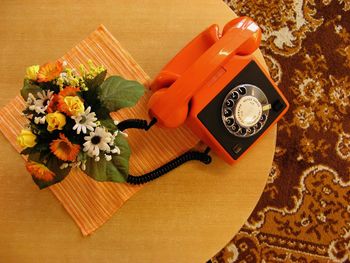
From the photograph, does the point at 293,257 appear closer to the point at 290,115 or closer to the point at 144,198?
the point at 290,115

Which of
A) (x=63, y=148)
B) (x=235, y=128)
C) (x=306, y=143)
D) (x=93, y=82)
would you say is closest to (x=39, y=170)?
(x=63, y=148)

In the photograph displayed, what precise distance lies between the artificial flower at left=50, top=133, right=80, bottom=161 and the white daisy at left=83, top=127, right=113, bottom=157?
0.02m

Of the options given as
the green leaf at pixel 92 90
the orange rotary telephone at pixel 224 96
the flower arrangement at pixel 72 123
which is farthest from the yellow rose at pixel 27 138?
the orange rotary telephone at pixel 224 96

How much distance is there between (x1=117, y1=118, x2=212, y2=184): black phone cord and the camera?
79 cm

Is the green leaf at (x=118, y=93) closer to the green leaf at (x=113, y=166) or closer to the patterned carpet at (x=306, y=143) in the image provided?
the green leaf at (x=113, y=166)

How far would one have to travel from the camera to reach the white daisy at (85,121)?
0.57 meters

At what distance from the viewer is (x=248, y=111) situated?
2.49ft

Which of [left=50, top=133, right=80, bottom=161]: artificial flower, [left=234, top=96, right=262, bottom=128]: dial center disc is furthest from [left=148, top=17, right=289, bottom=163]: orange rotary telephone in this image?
[left=50, top=133, right=80, bottom=161]: artificial flower

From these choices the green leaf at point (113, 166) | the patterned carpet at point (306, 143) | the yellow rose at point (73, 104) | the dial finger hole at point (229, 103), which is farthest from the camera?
the patterned carpet at point (306, 143)

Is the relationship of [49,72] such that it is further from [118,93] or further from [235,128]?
[235,128]

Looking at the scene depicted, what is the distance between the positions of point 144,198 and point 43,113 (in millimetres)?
316

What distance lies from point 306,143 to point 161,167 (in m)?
0.63

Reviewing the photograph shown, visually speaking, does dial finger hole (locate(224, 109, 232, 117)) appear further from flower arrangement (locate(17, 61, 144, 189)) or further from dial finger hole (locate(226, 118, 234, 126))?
flower arrangement (locate(17, 61, 144, 189))

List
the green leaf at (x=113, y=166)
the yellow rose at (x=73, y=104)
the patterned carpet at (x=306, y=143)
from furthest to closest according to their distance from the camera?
the patterned carpet at (x=306, y=143) → the green leaf at (x=113, y=166) → the yellow rose at (x=73, y=104)
